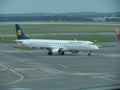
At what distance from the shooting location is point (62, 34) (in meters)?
26.8

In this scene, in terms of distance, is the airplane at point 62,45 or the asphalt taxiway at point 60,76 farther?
the airplane at point 62,45

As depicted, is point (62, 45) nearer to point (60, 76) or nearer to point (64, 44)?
point (64, 44)

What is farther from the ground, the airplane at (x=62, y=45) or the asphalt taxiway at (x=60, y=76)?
the airplane at (x=62, y=45)

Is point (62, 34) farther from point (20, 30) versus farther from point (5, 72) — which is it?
point (5, 72)

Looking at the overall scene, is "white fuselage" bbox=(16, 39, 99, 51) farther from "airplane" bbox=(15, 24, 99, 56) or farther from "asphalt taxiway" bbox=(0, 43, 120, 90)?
"asphalt taxiway" bbox=(0, 43, 120, 90)

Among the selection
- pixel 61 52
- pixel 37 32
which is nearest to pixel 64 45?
pixel 61 52

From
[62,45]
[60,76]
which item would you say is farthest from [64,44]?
[60,76]

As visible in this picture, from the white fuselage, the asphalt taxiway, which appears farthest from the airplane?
the asphalt taxiway

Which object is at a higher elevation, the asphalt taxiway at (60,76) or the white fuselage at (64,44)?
the white fuselage at (64,44)

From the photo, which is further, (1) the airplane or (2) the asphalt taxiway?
(1) the airplane

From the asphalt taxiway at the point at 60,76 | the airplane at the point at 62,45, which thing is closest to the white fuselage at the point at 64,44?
the airplane at the point at 62,45

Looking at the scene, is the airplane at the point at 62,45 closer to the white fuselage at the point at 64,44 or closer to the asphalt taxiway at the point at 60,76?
the white fuselage at the point at 64,44

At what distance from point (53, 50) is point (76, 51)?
1.04 m

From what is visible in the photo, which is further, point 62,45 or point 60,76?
point 62,45
